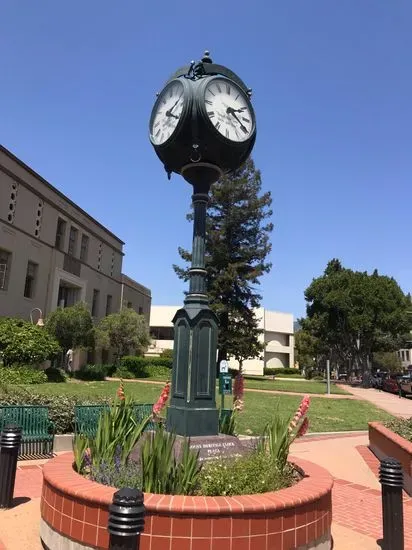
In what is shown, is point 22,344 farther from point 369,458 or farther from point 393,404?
point 369,458

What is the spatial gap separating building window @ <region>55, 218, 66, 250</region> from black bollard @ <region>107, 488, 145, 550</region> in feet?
126

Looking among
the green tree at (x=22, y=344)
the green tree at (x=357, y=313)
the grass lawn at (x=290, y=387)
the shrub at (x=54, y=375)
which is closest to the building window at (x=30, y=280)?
the shrub at (x=54, y=375)

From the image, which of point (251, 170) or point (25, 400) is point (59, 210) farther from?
point (25, 400)

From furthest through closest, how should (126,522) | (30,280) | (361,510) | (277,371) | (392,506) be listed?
(277,371) → (30,280) → (361,510) → (392,506) → (126,522)

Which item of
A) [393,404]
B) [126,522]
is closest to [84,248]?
[393,404]

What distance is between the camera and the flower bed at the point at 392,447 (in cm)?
788

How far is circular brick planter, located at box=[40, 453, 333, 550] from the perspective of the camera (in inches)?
149

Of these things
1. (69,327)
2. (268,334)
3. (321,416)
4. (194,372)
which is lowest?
(321,416)

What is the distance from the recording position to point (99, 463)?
16.1 ft

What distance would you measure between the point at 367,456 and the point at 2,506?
7663 millimetres

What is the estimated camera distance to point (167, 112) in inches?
254

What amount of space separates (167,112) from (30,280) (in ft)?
104

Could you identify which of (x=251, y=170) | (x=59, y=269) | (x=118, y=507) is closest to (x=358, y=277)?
(x=251, y=170)

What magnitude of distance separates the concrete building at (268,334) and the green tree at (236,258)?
35.1 meters
